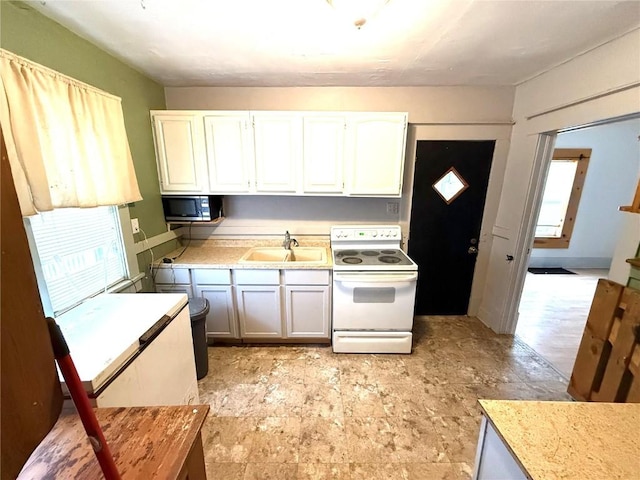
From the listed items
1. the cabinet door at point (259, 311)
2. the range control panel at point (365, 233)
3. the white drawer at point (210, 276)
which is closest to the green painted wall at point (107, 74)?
the white drawer at point (210, 276)

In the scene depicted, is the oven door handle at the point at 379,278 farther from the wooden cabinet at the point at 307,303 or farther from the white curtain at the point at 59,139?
the white curtain at the point at 59,139

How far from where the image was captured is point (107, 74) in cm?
180

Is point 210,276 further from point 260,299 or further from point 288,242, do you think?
point 288,242

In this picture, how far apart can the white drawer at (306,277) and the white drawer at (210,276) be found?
0.54m

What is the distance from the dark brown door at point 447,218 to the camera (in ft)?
8.73

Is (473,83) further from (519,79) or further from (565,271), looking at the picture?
(565,271)

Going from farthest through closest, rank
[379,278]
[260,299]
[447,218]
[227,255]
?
1. [447,218]
2. [227,255]
3. [260,299]
4. [379,278]

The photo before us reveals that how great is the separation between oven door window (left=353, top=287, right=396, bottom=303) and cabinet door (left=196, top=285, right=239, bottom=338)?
45.8 inches

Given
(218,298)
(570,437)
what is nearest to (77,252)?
(218,298)

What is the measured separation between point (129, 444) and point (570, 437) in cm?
135

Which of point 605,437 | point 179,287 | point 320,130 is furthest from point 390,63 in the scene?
point 179,287

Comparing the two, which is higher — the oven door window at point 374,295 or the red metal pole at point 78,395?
the red metal pole at point 78,395

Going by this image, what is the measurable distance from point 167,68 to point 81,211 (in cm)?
133

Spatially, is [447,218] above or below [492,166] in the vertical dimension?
below
